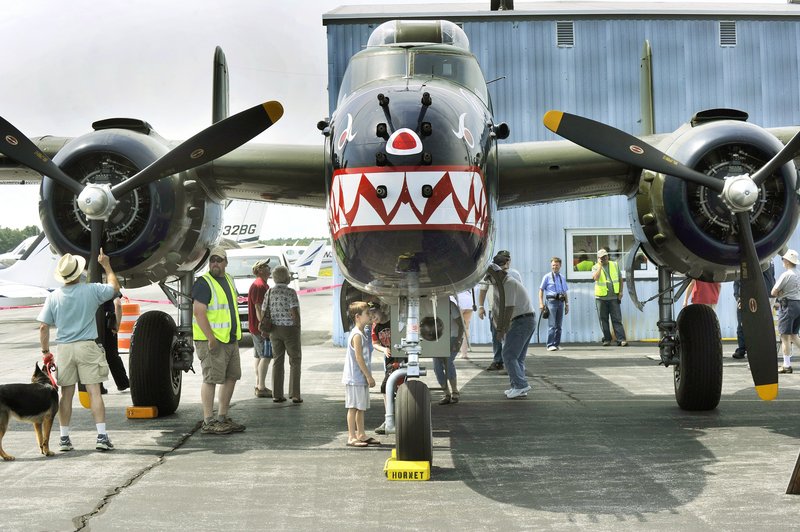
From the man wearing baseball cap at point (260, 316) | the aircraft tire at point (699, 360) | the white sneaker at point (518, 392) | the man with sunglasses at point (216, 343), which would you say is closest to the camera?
the man with sunglasses at point (216, 343)


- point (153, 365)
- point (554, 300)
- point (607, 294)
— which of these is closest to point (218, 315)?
point (153, 365)

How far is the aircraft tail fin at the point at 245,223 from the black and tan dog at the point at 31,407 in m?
31.4

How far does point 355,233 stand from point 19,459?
363 centimetres

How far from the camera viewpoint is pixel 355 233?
6656mm

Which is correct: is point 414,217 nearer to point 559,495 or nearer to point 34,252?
point 559,495

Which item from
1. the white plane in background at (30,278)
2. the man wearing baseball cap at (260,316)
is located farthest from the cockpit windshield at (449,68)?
the white plane in background at (30,278)

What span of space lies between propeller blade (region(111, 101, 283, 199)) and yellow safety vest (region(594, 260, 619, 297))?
1065 cm

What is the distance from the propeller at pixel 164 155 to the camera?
27.9 ft

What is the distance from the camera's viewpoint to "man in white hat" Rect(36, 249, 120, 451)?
26.2ft

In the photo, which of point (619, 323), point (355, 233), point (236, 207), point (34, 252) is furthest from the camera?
point (236, 207)

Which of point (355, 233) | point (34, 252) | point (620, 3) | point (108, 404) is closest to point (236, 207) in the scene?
point (34, 252)

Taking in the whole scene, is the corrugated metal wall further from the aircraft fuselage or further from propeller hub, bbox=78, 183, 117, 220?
the aircraft fuselage

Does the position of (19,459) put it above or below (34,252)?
below

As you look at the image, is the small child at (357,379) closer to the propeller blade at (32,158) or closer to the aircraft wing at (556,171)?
the aircraft wing at (556,171)
